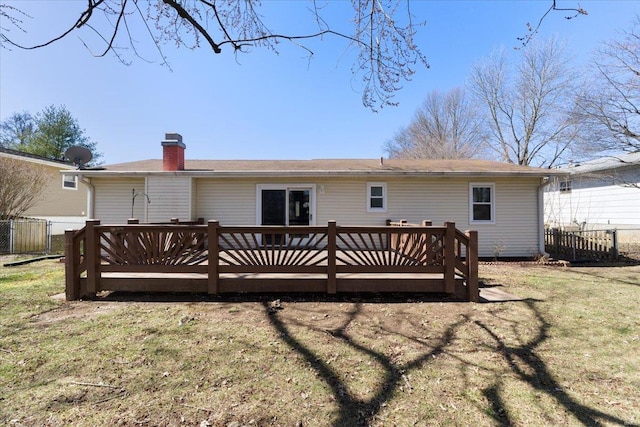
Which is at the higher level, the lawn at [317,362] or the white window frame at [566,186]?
the white window frame at [566,186]

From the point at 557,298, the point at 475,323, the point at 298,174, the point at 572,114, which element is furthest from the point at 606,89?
the point at 475,323

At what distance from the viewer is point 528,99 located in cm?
2161

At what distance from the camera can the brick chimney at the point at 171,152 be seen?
9.81m

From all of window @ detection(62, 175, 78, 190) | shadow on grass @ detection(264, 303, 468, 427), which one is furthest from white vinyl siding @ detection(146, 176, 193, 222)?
window @ detection(62, 175, 78, 190)

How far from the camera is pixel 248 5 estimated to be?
4391 millimetres


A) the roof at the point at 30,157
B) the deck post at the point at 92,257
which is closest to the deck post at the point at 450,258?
the deck post at the point at 92,257

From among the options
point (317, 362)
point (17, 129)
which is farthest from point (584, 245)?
point (17, 129)

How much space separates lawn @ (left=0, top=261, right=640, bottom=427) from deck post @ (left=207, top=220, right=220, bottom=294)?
0.85 ft

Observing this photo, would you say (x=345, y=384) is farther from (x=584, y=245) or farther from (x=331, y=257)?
(x=584, y=245)

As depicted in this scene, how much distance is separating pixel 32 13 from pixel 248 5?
2586 mm

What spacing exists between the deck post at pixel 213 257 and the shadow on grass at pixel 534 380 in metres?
4.05

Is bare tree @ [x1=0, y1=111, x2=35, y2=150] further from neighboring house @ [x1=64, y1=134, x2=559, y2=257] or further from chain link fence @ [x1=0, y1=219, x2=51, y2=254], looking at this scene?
neighboring house @ [x1=64, y1=134, x2=559, y2=257]

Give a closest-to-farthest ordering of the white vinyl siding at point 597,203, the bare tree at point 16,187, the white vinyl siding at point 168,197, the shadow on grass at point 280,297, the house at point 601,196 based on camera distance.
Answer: the shadow on grass at point 280,297 < the white vinyl siding at point 168,197 < the bare tree at point 16,187 < the house at point 601,196 < the white vinyl siding at point 597,203

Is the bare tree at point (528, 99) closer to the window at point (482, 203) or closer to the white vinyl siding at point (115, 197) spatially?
the window at point (482, 203)
